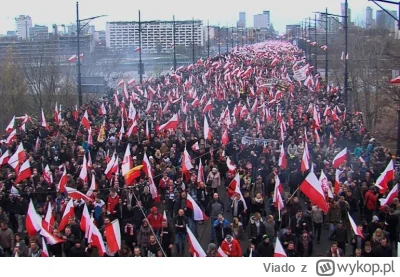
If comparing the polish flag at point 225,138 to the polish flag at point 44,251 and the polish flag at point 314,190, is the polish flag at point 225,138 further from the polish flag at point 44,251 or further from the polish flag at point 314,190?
the polish flag at point 44,251

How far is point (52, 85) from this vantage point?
44469 mm

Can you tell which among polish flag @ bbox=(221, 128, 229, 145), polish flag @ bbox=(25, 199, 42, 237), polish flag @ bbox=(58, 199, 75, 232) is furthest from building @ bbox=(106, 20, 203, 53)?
polish flag @ bbox=(25, 199, 42, 237)

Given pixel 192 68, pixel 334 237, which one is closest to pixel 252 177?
pixel 334 237

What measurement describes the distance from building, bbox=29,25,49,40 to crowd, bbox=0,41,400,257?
4353 centimetres

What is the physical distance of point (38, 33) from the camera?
68.9 meters

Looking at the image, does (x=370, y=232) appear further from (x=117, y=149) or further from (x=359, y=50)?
(x=359, y=50)

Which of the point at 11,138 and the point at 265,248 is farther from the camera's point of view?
the point at 11,138

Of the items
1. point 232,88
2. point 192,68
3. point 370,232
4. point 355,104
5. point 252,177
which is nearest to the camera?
point 370,232

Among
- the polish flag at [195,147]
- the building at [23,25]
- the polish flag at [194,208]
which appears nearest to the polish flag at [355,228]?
the polish flag at [194,208]

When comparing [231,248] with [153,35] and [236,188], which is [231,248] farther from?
[153,35]

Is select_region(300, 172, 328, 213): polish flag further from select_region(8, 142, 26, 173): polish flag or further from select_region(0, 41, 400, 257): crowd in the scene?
select_region(8, 142, 26, 173): polish flag

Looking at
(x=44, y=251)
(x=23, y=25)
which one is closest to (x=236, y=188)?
(x=44, y=251)

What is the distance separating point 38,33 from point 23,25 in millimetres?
8354
